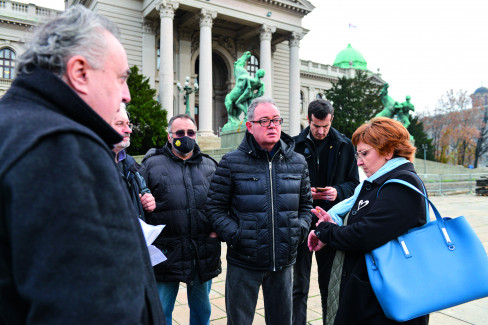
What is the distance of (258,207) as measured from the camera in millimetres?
2891

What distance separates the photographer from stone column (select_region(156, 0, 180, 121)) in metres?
25.7

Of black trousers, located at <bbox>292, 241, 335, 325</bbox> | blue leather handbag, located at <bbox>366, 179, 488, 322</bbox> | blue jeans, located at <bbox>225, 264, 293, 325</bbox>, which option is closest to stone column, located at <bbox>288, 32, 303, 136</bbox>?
black trousers, located at <bbox>292, 241, 335, 325</bbox>

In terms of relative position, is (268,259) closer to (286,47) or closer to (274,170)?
(274,170)

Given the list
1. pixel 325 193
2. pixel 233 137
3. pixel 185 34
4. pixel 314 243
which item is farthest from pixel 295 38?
pixel 314 243

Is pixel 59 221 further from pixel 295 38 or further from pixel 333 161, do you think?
pixel 295 38

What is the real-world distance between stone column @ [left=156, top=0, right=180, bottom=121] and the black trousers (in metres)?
23.0

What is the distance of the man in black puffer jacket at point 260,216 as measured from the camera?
9.37ft

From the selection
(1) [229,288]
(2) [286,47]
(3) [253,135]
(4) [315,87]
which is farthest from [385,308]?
(4) [315,87]

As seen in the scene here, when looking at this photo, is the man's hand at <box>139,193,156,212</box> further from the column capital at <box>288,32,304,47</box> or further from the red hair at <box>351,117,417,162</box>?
the column capital at <box>288,32,304,47</box>

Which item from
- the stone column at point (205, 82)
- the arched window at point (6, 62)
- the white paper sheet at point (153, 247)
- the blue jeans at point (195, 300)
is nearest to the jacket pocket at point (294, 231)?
the blue jeans at point (195, 300)

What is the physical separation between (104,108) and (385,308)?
1763mm

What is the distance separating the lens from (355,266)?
228 cm

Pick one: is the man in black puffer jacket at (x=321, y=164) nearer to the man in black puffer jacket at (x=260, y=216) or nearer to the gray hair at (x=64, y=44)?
the man in black puffer jacket at (x=260, y=216)

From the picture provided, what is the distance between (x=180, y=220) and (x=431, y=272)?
6.58 feet
